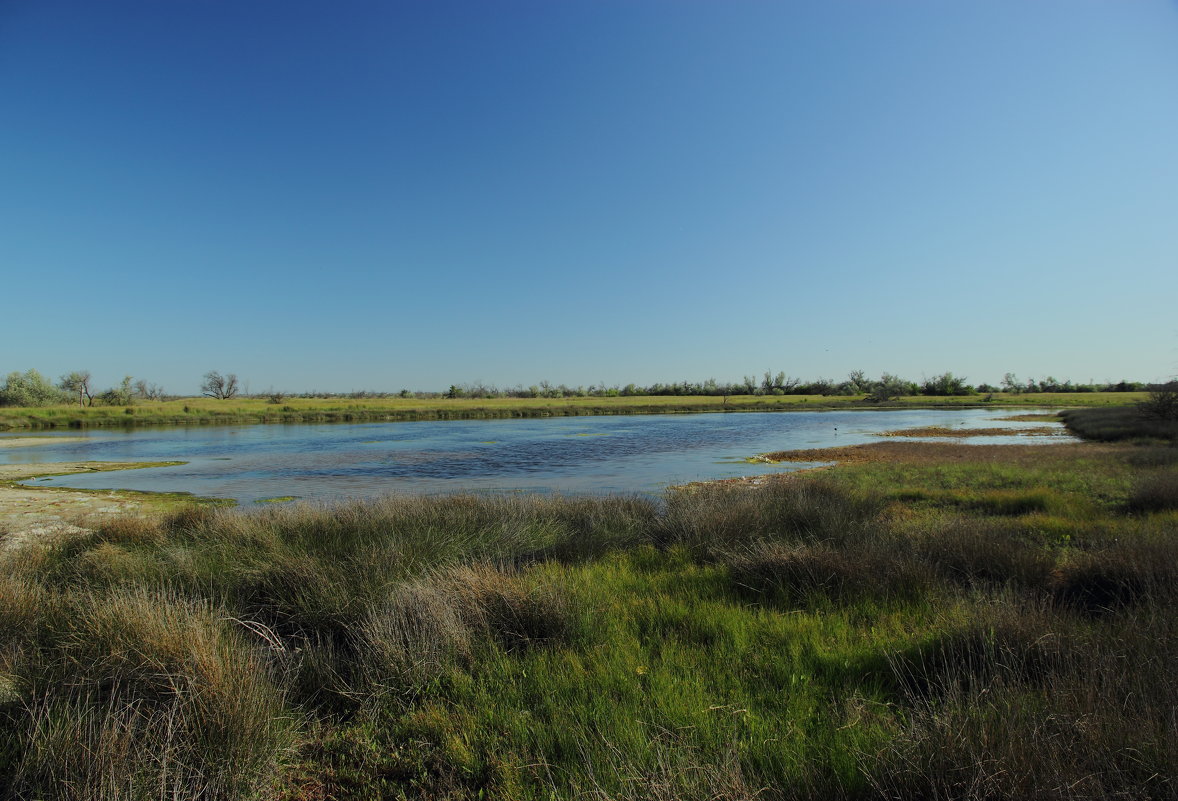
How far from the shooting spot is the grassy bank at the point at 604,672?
2.78 metres

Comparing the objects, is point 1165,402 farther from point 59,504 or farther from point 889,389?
point 889,389

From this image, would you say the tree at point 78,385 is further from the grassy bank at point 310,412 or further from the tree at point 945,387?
the tree at point 945,387

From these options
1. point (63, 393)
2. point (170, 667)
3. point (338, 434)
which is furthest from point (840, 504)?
point (63, 393)

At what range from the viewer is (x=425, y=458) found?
29.4 m

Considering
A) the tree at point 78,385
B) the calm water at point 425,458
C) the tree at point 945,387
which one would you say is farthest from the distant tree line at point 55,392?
the tree at point 945,387

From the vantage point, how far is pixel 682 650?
443 centimetres

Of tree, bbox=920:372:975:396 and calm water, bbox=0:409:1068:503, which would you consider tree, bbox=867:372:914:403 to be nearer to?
tree, bbox=920:372:975:396

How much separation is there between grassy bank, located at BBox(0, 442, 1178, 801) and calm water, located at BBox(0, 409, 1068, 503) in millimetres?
9865

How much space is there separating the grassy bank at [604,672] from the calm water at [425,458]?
9.86 meters

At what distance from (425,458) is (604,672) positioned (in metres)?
26.9

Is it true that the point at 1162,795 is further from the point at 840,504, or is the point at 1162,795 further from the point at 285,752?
the point at 840,504

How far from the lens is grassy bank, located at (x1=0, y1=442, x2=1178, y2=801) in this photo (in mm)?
2779

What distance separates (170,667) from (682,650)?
379 centimetres

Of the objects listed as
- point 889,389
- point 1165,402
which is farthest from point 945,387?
point 1165,402
